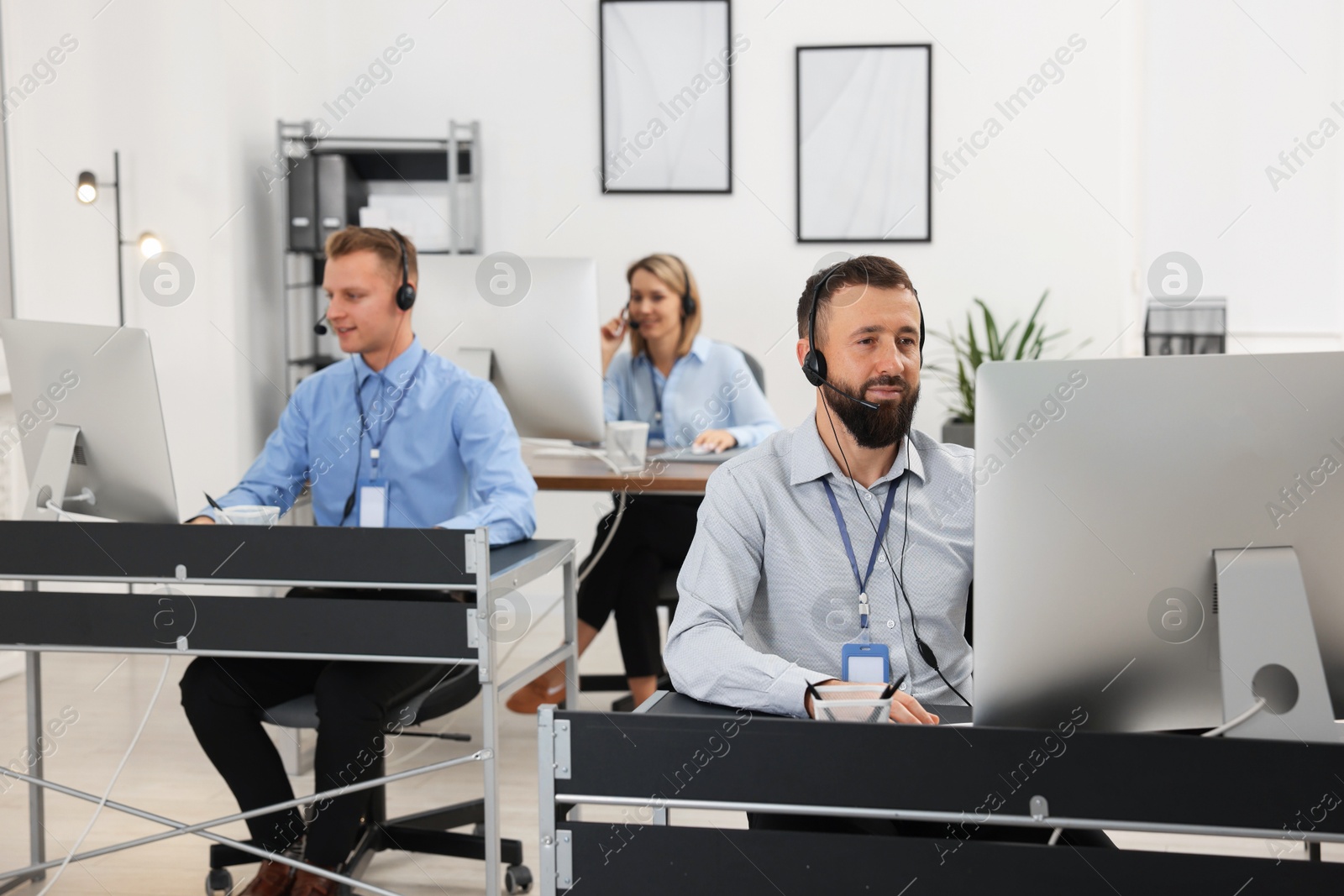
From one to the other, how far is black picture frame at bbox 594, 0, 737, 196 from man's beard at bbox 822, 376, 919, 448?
2920mm

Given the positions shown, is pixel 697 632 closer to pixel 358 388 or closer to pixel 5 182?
pixel 358 388

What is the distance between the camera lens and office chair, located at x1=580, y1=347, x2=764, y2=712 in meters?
3.21

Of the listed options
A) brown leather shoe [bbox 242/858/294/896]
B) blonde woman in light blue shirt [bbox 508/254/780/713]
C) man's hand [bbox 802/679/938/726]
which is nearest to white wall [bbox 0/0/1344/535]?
blonde woman in light blue shirt [bbox 508/254/780/713]

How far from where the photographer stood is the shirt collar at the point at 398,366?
102 inches

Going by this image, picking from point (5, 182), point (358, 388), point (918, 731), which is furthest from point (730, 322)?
point (918, 731)

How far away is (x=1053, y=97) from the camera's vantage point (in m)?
4.24

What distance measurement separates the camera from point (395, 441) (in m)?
2.57

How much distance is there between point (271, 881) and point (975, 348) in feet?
9.53

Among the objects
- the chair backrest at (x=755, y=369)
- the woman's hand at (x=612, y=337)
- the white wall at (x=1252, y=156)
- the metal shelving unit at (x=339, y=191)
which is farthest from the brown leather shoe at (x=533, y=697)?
the white wall at (x=1252, y=156)

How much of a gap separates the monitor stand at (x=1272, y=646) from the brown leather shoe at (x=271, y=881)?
1665 mm

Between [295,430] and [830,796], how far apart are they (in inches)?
71.6

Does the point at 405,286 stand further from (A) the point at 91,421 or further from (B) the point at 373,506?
(A) the point at 91,421

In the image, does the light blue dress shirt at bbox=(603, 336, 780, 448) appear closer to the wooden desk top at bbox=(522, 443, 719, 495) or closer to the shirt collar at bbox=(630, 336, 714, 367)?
the shirt collar at bbox=(630, 336, 714, 367)

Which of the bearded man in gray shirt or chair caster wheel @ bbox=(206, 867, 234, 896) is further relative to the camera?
chair caster wheel @ bbox=(206, 867, 234, 896)
